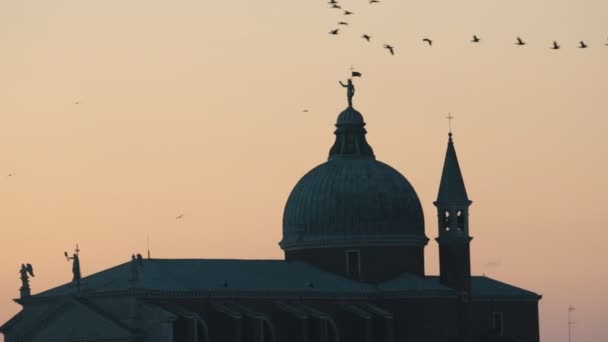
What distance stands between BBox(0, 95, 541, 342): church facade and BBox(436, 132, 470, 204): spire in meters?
0.06

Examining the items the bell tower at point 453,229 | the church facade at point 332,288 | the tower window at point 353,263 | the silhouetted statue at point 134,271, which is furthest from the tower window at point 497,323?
the silhouetted statue at point 134,271

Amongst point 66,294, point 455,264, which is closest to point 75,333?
point 66,294

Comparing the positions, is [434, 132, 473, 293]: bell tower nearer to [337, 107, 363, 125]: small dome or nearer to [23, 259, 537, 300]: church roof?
[23, 259, 537, 300]: church roof

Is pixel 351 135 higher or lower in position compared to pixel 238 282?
higher

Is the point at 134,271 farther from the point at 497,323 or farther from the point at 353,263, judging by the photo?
the point at 497,323

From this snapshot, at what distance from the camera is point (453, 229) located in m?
162

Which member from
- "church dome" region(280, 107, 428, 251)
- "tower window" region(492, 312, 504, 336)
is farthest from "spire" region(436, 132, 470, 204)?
"tower window" region(492, 312, 504, 336)

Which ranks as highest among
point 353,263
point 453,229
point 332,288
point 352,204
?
point 352,204

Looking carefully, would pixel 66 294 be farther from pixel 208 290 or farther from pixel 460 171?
pixel 460 171

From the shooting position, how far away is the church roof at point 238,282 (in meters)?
150

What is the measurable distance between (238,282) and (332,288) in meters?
6.71

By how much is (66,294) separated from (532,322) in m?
31.6

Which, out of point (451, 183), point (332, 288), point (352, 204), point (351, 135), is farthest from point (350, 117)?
point (332, 288)

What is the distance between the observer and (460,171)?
163250 mm
